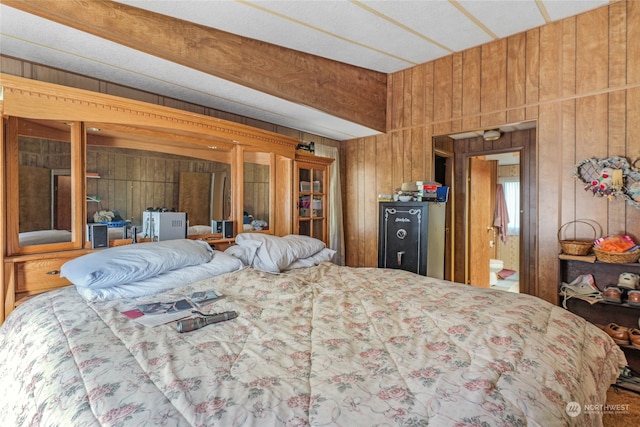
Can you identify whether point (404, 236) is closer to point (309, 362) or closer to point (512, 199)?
point (309, 362)

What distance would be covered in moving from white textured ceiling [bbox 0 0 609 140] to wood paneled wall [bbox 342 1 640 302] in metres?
0.17

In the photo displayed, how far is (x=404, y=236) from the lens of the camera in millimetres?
3445

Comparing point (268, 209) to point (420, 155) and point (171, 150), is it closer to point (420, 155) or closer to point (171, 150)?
point (171, 150)

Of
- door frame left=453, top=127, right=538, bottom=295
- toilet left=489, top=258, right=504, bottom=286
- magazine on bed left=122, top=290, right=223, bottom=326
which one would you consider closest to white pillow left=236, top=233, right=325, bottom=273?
magazine on bed left=122, top=290, right=223, bottom=326

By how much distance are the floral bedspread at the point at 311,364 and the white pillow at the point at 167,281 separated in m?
0.07

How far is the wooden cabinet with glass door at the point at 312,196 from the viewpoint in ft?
11.4

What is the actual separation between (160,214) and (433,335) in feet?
6.84

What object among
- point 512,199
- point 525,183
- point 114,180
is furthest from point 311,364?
point 512,199

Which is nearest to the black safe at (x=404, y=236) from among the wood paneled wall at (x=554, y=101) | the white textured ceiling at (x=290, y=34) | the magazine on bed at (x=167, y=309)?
the wood paneled wall at (x=554, y=101)

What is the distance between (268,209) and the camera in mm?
3199

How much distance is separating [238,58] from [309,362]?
2225mm

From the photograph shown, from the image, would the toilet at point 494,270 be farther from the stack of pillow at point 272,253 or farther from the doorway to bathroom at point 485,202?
the stack of pillow at point 272,253

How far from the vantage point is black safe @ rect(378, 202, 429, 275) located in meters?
3.30

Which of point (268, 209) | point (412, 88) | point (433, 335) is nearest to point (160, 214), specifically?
point (268, 209)
